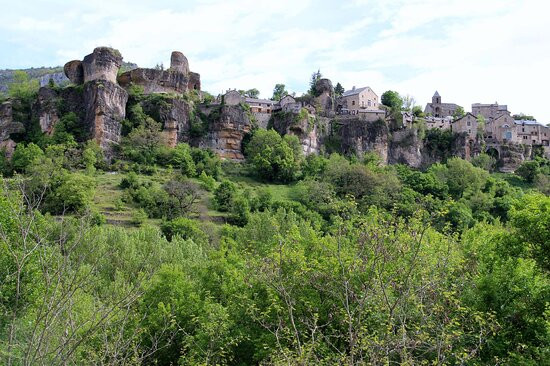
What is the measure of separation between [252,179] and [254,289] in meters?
51.2

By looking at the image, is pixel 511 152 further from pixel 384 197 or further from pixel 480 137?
pixel 384 197

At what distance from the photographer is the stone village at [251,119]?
69875 mm

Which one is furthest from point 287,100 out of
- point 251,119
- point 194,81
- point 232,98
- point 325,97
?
point 194,81

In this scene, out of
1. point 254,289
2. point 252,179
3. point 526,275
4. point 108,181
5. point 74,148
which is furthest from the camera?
point 252,179

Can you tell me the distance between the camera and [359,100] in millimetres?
90188

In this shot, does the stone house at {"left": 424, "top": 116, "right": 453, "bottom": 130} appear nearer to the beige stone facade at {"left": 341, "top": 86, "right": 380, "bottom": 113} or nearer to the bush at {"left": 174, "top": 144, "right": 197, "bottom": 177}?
the beige stone facade at {"left": 341, "top": 86, "right": 380, "bottom": 113}

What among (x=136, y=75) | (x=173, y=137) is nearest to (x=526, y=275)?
(x=173, y=137)

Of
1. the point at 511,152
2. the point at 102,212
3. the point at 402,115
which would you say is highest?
the point at 402,115

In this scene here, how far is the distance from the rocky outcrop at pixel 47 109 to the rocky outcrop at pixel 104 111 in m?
3.90

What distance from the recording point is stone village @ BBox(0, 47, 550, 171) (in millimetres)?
69875

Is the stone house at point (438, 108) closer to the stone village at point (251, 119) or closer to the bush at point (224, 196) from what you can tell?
the stone village at point (251, 119)

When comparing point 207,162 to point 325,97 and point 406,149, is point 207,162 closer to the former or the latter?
point 325,97

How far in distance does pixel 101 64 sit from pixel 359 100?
39498 millimetres

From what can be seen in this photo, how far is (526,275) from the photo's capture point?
56.7 feet
